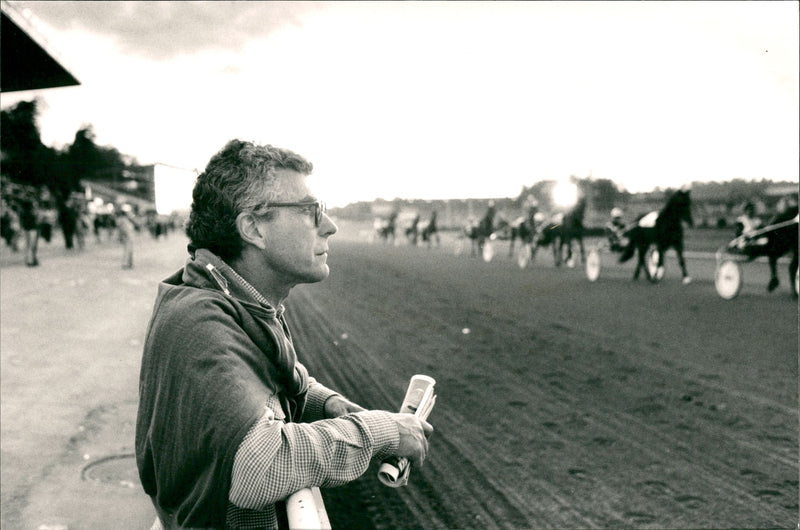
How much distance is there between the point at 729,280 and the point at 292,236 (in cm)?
1240

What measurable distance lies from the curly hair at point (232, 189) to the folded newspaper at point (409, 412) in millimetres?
594

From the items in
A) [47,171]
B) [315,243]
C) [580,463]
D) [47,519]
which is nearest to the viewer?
[315,243]

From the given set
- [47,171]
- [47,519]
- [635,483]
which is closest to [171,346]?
[47,519]

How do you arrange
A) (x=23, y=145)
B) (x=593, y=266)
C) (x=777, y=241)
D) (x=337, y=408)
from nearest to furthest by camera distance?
(x=337, y=408)
(x=777, y=241)
(x=593, y=266)
(x=23, y=145)

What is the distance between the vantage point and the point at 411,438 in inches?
68.9

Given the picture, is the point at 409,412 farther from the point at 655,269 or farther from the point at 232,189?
the point at 655,269

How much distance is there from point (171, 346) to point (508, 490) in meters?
3.01

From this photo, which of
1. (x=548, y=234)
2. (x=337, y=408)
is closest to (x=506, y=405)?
(x=337, y=408)

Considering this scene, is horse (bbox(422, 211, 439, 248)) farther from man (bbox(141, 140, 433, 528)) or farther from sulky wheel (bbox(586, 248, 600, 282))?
man (bbox(141, 140, 433, 528))

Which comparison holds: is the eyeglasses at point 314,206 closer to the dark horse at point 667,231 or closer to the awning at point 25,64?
the awning at point 25,64

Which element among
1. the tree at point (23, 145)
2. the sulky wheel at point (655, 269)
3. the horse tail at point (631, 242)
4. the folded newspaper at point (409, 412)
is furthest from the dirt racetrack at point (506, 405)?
the tree at point (23, 145)

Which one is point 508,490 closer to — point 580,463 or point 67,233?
point 580,463

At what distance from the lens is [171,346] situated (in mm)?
1598

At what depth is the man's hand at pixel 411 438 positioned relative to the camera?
1.74 m
